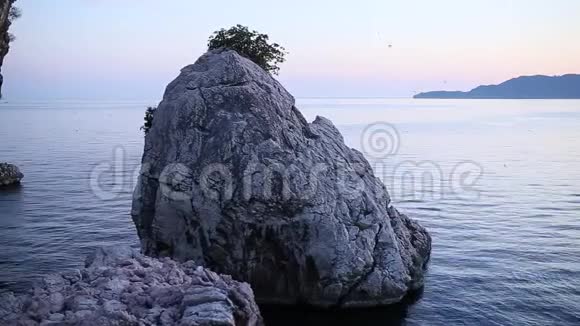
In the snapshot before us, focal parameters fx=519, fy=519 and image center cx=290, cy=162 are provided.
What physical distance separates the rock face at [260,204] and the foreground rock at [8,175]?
34.4 m

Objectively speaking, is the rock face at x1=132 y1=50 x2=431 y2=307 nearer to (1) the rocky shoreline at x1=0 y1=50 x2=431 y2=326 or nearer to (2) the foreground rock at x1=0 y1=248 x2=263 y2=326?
(1) the rocky shoreline at x1=0 y1=50 x2=431 y2=326

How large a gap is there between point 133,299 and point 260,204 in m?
8.28

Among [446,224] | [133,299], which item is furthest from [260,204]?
[446,224]

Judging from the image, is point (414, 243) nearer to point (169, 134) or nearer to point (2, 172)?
point (169, 134)

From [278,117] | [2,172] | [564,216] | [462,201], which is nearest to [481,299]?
[278,117]

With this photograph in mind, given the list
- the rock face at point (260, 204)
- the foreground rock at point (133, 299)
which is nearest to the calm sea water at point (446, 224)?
the rock face at point (260, 204)

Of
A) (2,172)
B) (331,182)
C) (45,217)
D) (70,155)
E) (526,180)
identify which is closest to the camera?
(331,182)

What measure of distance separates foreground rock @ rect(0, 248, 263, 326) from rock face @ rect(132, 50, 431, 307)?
4341 millimetres

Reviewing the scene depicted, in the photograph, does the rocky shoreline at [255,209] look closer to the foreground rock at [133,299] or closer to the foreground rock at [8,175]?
the foreground rock at [133,299]

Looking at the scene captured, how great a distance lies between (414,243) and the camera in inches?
1204

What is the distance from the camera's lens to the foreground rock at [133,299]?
16703mm

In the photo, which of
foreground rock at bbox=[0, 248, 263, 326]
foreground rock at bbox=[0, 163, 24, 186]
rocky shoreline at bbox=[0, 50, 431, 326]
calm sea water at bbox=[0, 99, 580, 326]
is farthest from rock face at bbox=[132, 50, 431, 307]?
foreground rock at bbox=[0, 163, 24, 186]

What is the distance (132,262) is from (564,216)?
35.5 m

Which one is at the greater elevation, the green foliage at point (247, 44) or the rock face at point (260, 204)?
the green foliage at point (247, 44)
